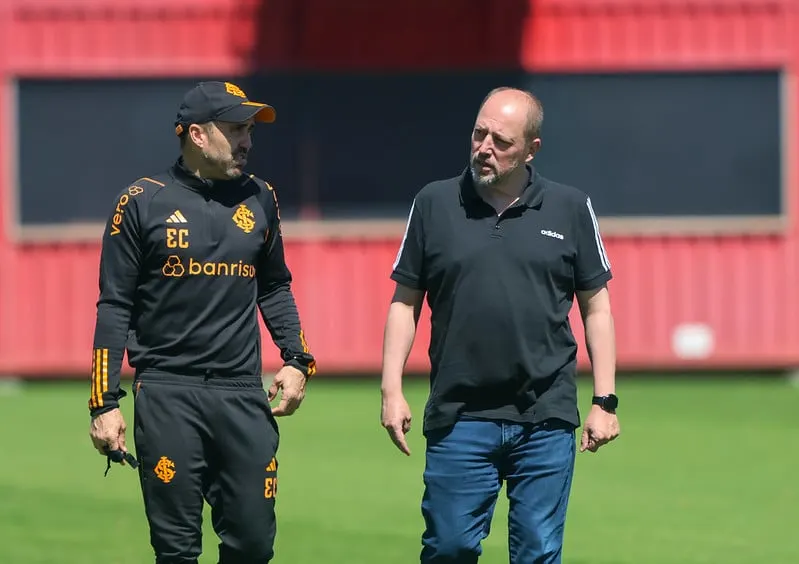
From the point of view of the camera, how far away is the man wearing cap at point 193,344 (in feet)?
20.4

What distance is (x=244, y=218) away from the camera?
639cm

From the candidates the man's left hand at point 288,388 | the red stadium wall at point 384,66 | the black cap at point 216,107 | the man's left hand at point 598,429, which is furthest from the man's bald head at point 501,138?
the red stadium wall at point 384,66

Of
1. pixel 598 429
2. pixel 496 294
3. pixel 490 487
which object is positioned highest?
pixel 496 294

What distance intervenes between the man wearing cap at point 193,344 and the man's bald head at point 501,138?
86 centimetres

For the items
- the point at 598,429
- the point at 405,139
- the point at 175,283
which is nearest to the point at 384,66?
the point at 405,139

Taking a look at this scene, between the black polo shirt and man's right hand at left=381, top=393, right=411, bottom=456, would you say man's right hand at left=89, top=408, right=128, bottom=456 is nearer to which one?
man's right hand at left=381, top=393, right=411, bottom=456

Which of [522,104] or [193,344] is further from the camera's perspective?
[193,344]

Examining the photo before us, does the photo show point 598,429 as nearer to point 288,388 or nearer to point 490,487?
point 490,487

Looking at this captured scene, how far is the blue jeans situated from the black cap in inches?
53.6

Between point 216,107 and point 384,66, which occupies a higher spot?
point 384,66

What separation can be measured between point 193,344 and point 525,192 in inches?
51.6

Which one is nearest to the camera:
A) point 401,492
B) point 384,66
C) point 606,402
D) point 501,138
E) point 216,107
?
point 501,138

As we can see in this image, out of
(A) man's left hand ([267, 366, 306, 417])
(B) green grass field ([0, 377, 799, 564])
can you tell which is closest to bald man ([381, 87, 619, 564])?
(A) man's left hand ([267, 366, 306, 417])

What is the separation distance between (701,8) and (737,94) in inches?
40.5
